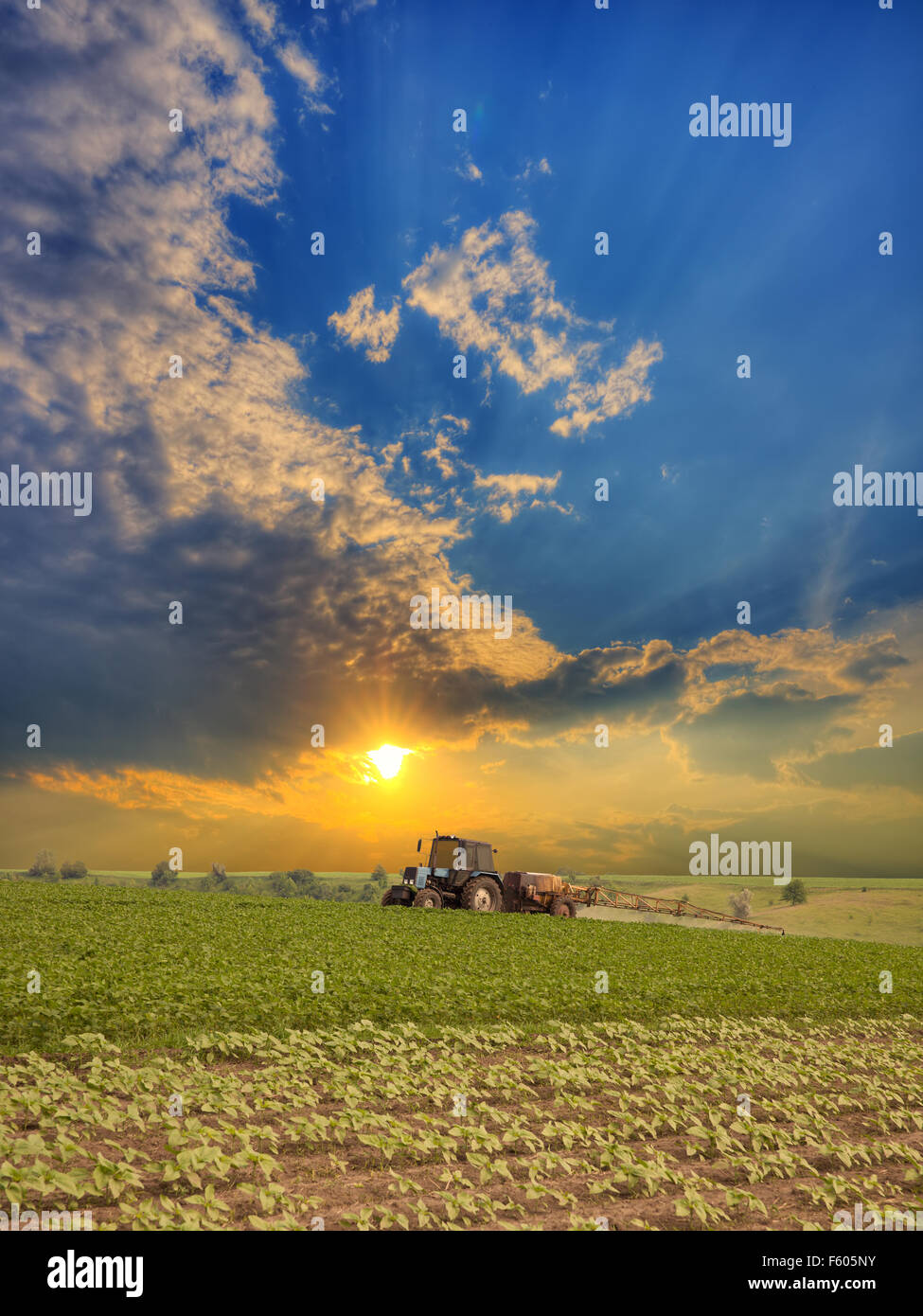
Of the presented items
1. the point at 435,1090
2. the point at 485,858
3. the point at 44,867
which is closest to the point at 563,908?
the point at 485,858

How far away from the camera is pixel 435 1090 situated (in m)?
9.55

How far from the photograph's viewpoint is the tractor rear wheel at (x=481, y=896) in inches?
1355

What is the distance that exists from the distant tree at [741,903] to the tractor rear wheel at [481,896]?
6819 cm

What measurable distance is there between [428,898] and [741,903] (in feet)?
244

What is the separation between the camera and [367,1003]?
13727 mm

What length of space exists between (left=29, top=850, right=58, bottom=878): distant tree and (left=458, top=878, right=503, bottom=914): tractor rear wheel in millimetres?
92888

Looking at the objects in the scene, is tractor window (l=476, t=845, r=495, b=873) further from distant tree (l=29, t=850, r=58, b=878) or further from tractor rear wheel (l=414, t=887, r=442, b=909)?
distant tree (l=29, t=850, r=58, b=878)

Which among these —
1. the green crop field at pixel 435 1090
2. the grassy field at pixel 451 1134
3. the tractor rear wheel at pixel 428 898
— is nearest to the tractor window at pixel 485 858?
the tractor rear wheel at pixel 428 898

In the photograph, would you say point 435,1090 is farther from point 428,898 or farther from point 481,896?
point 481,896

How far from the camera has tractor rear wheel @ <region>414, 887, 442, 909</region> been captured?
3447 centimetres
